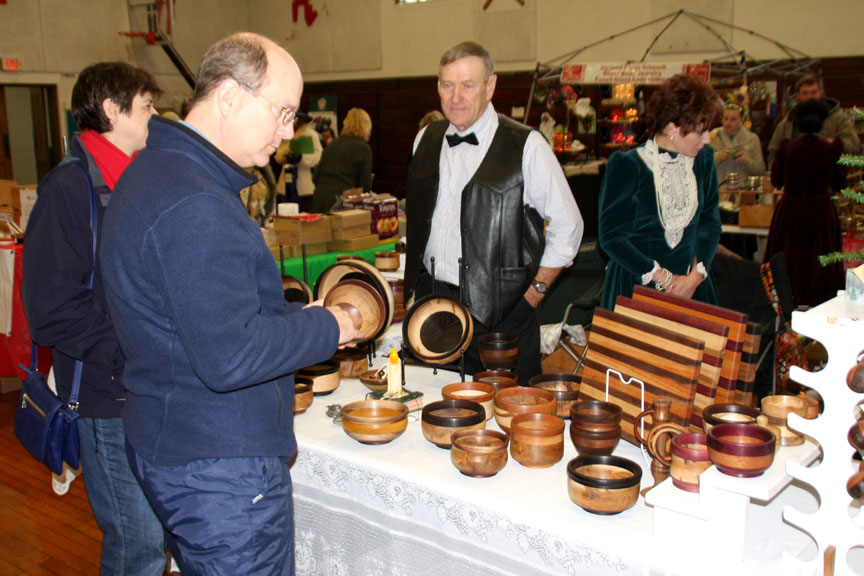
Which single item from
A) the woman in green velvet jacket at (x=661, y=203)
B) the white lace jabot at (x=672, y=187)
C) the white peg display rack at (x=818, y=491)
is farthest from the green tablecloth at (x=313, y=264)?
the white peg display rack at (x=818, y=491)

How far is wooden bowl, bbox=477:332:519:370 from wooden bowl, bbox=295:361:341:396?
17.1 inches

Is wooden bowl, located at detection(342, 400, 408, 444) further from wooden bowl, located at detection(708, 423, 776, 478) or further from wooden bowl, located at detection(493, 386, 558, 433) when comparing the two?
wooden bowl, located at detection(708, 423, 776, 478)

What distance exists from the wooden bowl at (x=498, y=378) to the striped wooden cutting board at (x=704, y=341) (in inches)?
17.1

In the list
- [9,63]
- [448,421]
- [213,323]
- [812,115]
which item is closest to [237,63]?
[213,323]

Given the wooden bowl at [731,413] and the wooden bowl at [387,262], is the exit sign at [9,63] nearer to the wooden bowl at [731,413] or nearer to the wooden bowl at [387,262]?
the wooden bowl at [387,262]

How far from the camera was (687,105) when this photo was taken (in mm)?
2398

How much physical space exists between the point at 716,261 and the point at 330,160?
358cm

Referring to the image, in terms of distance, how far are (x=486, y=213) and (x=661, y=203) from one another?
2.05 ft

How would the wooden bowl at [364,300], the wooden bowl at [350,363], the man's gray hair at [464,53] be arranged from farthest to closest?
the man's gray hair at [464,53], the wooden bowl at [350,363], the wooden bowl at [364,300]

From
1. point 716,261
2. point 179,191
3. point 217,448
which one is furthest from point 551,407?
point 716,261

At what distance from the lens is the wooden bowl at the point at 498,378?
1.97 meters

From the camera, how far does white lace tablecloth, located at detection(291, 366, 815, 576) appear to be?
4.48 feet

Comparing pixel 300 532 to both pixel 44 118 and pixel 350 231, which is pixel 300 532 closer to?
pixel 350 231

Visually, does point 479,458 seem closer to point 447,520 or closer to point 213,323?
point 447,520
